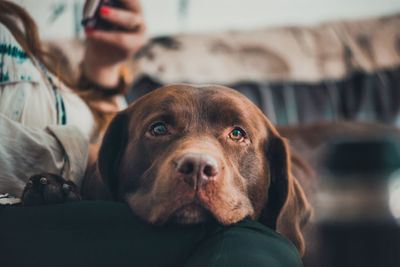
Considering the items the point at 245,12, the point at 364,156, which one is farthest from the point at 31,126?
the point at 245,12

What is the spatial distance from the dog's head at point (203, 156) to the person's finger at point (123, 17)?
598mm

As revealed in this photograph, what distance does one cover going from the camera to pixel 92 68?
2268mm

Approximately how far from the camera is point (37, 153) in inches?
45.8

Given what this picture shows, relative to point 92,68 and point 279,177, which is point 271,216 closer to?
point 279,177

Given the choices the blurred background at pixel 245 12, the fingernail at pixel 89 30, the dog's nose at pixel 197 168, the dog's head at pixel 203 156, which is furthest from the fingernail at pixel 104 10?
the blurred background at pixel 245 12

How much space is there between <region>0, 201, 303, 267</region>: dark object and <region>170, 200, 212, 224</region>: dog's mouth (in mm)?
102

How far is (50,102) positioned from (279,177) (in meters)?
0.96

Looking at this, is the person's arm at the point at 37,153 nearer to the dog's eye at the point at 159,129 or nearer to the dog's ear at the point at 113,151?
the dog's ear at the point at 113,151

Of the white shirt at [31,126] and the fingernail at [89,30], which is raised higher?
the fingernail at [89,30]

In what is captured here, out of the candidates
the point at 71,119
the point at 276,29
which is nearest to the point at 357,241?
the point at 71,119

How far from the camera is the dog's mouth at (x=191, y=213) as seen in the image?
99 centimetres

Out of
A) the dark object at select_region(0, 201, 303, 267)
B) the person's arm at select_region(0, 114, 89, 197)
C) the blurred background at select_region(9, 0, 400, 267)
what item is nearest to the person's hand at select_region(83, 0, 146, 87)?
the blurred background at select_region(9, 0, 400, 267)

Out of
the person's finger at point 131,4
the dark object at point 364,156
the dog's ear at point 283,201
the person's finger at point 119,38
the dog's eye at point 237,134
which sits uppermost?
the person's finger at point 131,4

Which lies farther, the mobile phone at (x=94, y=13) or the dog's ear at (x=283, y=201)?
the mobile phone at (x=94, y=13)
